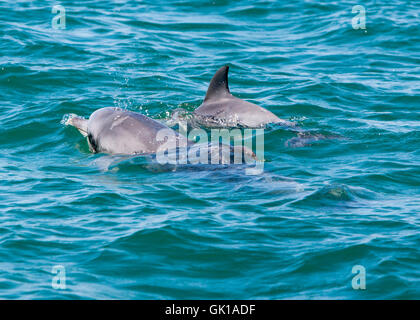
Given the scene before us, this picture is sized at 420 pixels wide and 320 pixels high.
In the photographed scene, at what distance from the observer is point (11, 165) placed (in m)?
13.7

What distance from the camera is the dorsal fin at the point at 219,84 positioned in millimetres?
16578

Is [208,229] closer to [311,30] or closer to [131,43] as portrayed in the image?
[131,43]

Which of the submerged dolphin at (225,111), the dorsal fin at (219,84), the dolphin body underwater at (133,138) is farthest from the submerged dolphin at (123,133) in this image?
the dorsal fin at (219,84)

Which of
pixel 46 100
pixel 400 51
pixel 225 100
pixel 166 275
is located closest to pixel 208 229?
pixel 166 275

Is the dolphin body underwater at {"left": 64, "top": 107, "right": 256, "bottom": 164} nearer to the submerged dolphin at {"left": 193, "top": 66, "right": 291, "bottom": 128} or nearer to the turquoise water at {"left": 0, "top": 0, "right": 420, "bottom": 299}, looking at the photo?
the turquoise water at {"left": 0, "top": 0, "right": 420, "bottom": 299}

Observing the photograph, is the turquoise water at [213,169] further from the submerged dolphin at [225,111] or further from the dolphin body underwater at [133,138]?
the submerged dolphin at [225,111]

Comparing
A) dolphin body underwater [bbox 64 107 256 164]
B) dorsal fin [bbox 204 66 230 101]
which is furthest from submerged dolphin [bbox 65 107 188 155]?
A: dorsal fin [bbox 204 66 230 101]

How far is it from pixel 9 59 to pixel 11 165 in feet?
25.2

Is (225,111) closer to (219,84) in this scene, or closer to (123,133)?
(219,84)

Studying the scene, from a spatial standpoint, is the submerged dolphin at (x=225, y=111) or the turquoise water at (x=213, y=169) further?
the submerged dolphin at (x=225, y=111)

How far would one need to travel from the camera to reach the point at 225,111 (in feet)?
54.1

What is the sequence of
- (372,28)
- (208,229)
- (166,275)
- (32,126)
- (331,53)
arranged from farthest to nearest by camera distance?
(372,28)
(331,53)
(32,126)
(208,229)
(166,275)

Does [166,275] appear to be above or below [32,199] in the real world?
below

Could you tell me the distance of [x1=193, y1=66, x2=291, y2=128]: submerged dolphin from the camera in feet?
53.2
